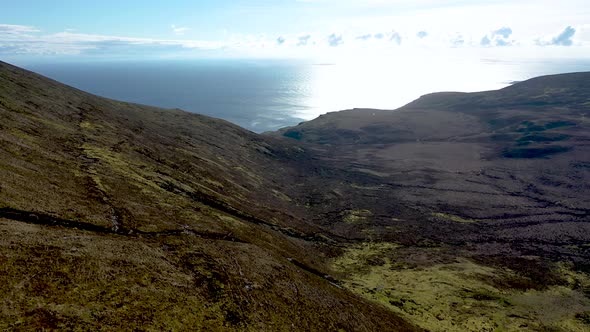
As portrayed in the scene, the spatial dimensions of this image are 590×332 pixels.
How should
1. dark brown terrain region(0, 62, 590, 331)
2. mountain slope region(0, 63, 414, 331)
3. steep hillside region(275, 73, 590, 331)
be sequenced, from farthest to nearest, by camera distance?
1. steep hillside region(275, 73, 590, 331)
2. dark brown terrain region(0, 62, 590, 331)
3. mountain slope region(0, 63, 414, 331)

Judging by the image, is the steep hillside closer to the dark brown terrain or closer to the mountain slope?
the dark brown terrain

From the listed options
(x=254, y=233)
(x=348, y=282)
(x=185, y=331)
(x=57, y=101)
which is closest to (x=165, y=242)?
(x=185, y=331)

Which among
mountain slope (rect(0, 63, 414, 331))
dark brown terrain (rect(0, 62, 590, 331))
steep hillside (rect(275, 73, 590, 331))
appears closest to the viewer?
mountain slope (rect(0, 63, 414, 331))

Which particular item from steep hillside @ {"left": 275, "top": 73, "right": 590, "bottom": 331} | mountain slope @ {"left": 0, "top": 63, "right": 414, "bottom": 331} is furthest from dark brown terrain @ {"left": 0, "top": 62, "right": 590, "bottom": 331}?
steep hillside @ {"left": 275, "top": 73, "right": 590, "bottom": 331}

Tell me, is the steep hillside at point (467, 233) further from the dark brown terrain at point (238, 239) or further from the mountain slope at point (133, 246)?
the mountain slope at point (133, 246)

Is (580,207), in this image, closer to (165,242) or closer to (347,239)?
Answer: (347,239)

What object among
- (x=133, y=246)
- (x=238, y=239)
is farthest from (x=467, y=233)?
(x=133, y=246)
